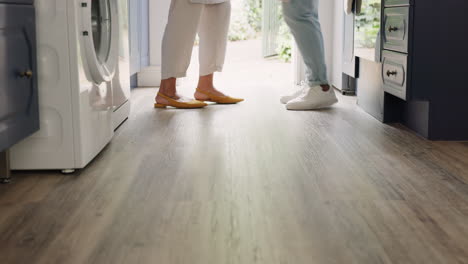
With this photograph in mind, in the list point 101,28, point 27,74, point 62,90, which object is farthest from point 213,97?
point 27,74

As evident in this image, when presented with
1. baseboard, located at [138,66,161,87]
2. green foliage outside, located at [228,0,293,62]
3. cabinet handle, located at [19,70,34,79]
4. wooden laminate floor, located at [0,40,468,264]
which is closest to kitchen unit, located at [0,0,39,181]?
cabinet handle, located at [19,70,34,79]

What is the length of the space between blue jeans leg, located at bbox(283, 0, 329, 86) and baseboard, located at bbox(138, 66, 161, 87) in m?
1.31

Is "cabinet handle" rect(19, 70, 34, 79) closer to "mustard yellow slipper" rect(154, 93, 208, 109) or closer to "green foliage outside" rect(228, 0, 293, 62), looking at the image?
"mustard yellow slipper" rect(154, 93, 208, 109)

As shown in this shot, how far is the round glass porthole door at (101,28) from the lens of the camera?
86.0 inches

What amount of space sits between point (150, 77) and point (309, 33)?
1.42 meters

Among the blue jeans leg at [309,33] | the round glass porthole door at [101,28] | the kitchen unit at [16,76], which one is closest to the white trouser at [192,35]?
the blue jeans leg at [309,33]

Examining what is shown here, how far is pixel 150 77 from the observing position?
4207 mm

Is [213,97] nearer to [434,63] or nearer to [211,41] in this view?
[211,41]

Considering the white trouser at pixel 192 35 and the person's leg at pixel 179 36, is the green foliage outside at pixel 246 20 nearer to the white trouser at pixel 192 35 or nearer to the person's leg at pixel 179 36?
the white trouser at pixel 192 35

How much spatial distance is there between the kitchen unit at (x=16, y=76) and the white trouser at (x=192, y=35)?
1.37 meters

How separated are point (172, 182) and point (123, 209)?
26 centimetres

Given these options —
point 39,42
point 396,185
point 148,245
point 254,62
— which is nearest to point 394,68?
point 396,185

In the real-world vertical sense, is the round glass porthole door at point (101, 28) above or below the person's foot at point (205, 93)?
above

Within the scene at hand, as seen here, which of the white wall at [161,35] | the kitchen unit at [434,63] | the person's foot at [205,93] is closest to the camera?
the kitchen unit at [434,63]
